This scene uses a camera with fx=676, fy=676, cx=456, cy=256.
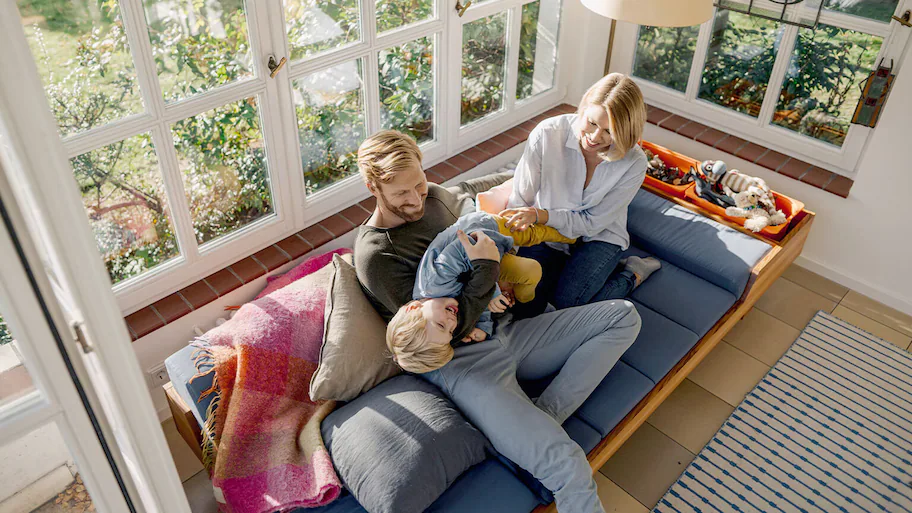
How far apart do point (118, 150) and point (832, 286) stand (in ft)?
11.1

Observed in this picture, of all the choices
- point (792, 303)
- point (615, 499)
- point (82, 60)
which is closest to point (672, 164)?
point (792, 303)

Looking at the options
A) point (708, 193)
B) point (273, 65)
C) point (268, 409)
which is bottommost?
point (268, 409)

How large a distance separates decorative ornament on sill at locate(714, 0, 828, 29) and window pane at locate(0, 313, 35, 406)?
3238 millimetres

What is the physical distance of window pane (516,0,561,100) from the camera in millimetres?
3623

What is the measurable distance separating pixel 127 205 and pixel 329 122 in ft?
2.96

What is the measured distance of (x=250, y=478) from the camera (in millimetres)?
2082

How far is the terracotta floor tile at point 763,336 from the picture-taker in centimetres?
315

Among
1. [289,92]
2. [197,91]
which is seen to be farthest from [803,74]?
[197,91]

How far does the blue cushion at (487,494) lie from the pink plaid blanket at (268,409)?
344 millimetres

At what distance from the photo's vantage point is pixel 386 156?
7.19 feet

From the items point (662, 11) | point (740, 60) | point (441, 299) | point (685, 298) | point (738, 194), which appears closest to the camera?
point (662, 11)

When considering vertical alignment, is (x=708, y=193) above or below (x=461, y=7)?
below

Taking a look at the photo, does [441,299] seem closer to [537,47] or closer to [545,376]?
[545,376]

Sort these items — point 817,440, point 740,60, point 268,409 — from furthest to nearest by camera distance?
1. point 740,60
2. point 817,440
3. point 268,409
